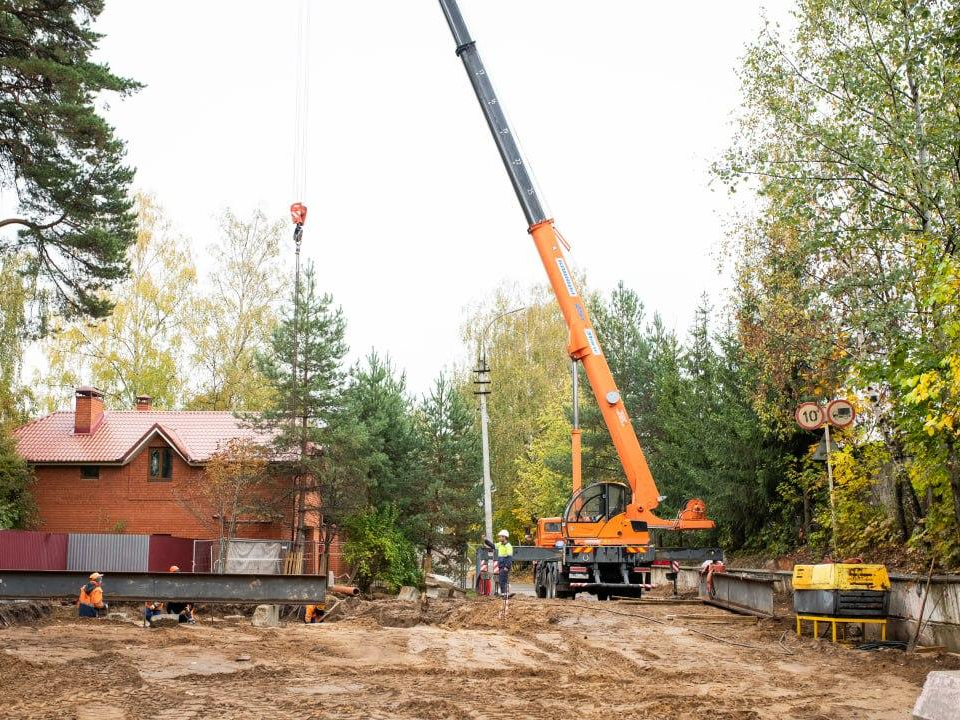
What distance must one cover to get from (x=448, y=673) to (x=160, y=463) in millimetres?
30556

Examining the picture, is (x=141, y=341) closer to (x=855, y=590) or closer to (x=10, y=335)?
(x=10, y=335)

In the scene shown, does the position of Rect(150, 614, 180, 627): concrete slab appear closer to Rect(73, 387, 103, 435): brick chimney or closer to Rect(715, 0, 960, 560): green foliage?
Rect(715, 0, 960, 560): green foliage

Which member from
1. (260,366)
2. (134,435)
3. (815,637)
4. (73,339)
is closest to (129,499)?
(134,435)

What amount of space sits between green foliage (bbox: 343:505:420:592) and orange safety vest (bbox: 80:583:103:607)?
66.0ft

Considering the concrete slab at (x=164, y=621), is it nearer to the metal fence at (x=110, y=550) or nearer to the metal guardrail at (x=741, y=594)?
the metal guardrail at (x=741, y=594)

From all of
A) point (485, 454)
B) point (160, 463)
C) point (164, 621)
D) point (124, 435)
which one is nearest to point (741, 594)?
point (164, 621)

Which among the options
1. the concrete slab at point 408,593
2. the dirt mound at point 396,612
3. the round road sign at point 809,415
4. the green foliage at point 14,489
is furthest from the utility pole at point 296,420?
the round road sign at point 809,415

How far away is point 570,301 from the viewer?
947 inches

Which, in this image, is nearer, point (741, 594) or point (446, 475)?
point (741, 594)

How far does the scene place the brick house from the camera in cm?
3997

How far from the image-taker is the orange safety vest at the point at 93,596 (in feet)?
58.1

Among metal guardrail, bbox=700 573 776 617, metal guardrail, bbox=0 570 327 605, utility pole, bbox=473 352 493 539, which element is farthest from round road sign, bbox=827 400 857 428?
utility pole, bbox=473 352 493 539

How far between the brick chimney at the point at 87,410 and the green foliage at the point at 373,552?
469 inches

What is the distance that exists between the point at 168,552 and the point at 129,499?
512 cm
